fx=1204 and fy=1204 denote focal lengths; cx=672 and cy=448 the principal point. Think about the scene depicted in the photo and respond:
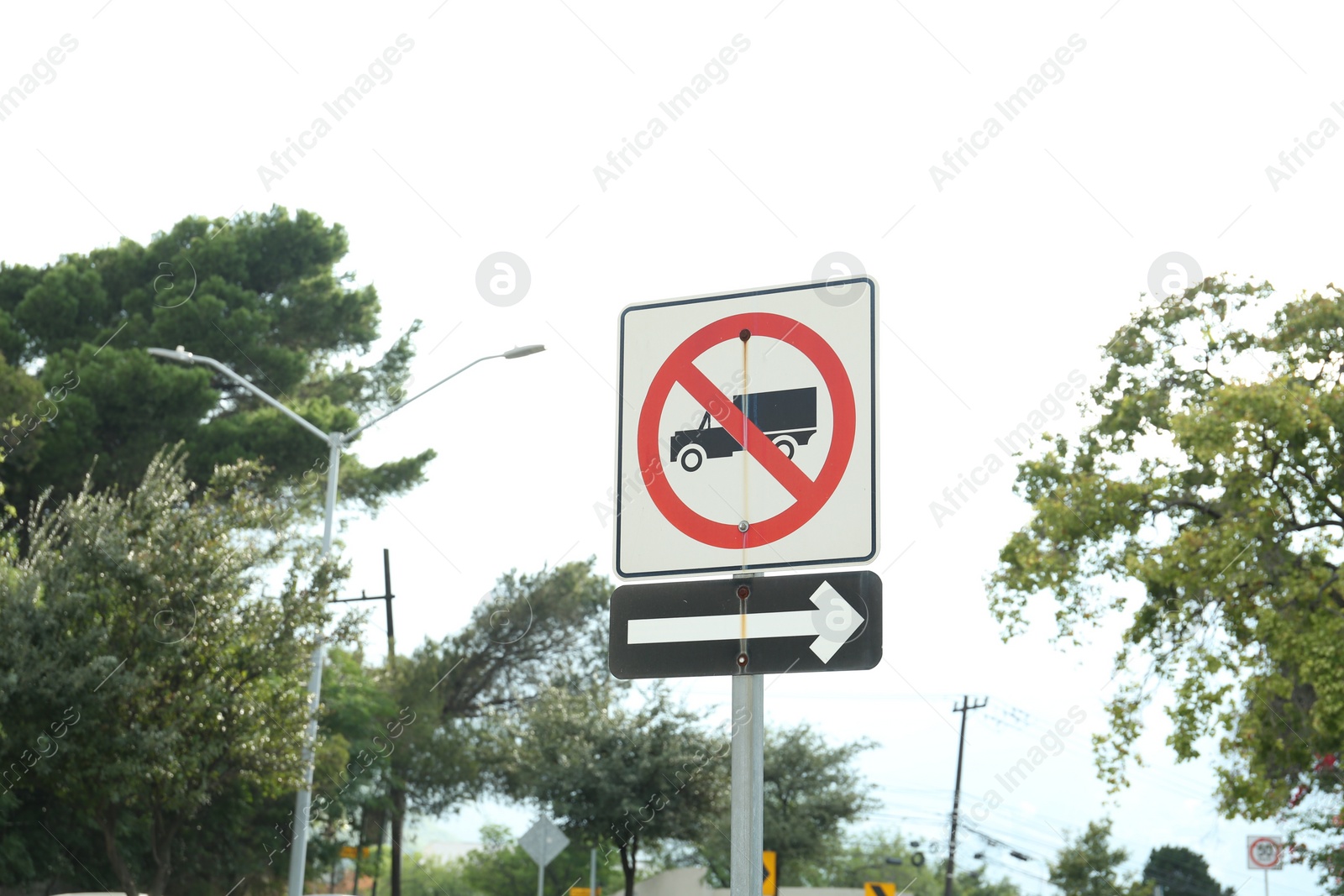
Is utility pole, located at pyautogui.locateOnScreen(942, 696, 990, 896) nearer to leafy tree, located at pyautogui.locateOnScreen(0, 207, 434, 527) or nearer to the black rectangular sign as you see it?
leafy tree, located at pyautogui.locateOnScreen(0, 207, 434, 527)

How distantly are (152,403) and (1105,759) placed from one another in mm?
20742

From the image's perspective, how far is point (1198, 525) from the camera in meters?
19.3

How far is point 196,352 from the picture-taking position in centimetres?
2834

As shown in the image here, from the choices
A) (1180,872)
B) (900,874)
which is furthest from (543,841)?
(900,874)

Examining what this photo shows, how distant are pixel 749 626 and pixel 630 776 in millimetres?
27090

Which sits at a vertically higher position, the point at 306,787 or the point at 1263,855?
the point at 306,787

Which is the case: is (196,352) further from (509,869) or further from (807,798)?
(509,869)

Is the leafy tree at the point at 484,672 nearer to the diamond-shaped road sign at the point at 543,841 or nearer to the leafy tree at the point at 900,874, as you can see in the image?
the diamond-shaped road sign at the point at 543,841

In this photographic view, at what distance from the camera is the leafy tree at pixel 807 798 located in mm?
32219

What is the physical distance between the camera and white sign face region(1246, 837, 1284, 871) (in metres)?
22.9

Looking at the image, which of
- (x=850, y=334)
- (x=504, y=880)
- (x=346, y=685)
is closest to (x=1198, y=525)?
(x=850, y=334)

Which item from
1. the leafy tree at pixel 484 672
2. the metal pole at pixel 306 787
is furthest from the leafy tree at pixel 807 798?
the metal pole at pixel 306 787

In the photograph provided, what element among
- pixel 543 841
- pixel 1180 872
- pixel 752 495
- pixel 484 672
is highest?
pixel 484 672

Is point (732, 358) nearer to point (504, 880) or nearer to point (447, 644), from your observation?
point (447, 644)
